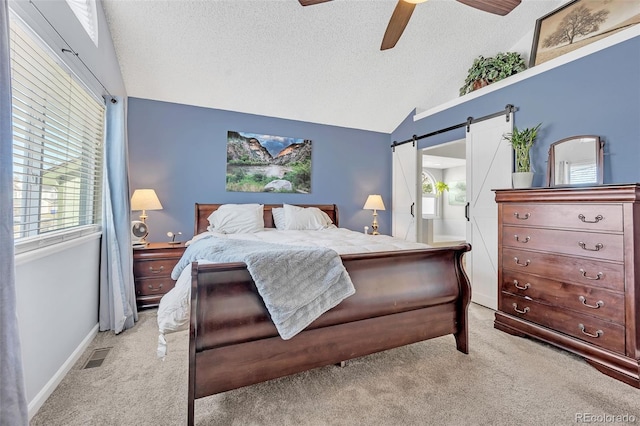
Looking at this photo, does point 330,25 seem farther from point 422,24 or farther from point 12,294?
point 12,294

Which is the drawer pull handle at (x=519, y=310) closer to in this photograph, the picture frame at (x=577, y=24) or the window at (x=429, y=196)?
the picture frame at (x=577, y=24)

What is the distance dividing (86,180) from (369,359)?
270cm

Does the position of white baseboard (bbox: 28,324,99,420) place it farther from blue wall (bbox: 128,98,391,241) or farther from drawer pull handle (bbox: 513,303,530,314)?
drawer pull handle (bbox: 513,303,530,314)

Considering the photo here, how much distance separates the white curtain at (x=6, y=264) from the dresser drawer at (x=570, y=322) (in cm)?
320

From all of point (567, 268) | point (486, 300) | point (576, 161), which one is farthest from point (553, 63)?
point (486, 300)

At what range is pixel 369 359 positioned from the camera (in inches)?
80.7

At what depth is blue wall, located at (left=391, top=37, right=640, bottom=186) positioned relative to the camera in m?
2.22

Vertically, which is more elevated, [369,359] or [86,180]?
[86,180]

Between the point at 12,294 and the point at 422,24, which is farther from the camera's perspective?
the point at 422,24

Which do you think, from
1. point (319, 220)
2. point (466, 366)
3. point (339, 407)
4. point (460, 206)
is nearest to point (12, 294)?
point (339, 407)

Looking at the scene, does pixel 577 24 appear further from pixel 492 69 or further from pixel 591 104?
pixel 591 104

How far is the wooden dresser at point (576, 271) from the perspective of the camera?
1817mm

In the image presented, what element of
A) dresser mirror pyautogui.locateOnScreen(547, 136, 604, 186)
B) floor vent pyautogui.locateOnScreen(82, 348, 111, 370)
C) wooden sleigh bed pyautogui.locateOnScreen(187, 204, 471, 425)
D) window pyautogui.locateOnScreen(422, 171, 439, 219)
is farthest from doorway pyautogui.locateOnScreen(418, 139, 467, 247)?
floor vent pyautogui.locateOnScreen(82, 348, 111, 370)

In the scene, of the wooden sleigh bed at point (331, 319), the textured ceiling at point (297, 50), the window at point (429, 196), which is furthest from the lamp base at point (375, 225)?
the window at point (429, 196)
